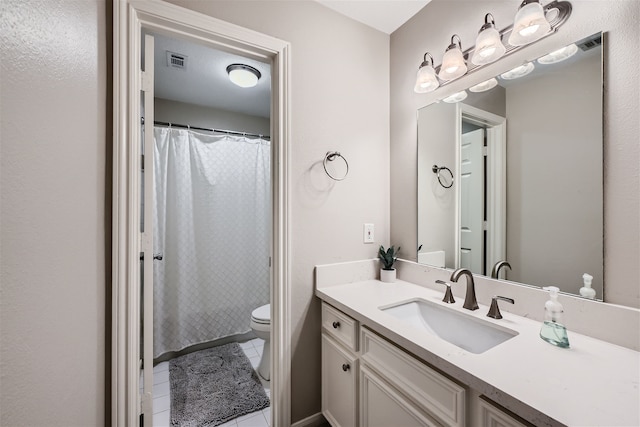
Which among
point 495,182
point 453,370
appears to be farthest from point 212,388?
point 495,182

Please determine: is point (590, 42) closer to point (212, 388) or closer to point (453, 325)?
point (453, 325)

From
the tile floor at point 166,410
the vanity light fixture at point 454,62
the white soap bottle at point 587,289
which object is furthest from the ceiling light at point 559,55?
the tile floor at point 166,410

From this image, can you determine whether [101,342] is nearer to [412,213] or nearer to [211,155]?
[412,213]

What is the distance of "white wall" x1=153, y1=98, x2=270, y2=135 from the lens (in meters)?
2.42

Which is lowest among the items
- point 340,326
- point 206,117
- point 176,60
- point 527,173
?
point 340,326

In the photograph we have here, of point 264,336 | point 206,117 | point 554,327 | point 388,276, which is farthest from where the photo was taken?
point 206,117

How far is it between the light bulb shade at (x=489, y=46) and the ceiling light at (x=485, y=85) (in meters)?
0.09

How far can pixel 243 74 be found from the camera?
6.35 ft

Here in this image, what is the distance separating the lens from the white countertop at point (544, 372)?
543 mm

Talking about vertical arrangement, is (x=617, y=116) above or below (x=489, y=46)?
below

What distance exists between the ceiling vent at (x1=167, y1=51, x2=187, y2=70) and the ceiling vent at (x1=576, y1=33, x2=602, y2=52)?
2.21m

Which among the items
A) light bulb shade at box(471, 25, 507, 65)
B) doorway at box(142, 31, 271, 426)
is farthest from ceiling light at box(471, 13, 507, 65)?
doorway at box(142, 31, 271, 426)

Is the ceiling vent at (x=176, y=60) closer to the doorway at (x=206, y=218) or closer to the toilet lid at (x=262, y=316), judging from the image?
the doorway at (x=206, y=218)

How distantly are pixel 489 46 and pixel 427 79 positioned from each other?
31 centimetres
